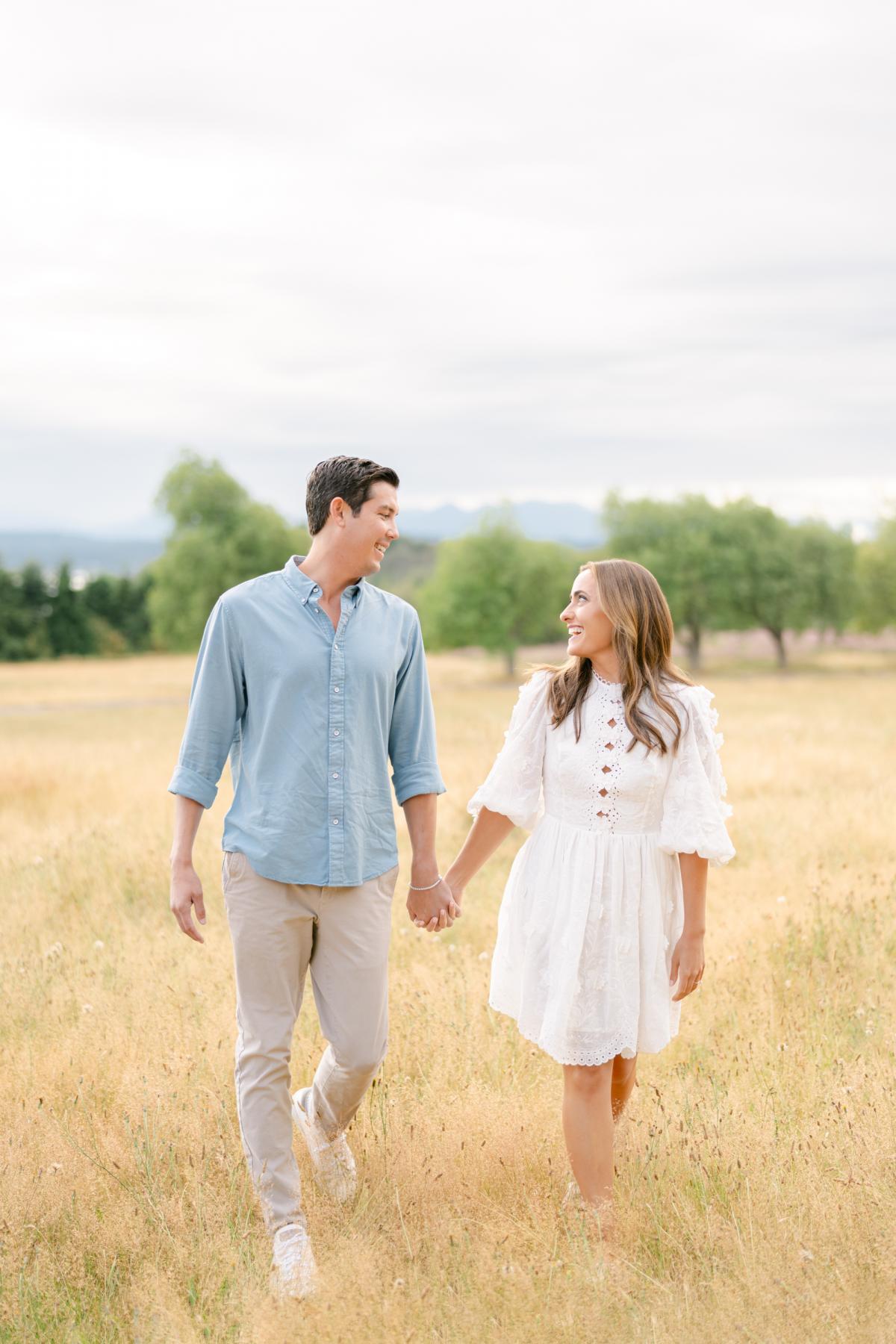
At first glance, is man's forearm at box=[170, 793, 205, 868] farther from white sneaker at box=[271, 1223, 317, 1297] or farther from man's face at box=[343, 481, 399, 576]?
white sneaker at box=[271, 1223, 317, 1297]

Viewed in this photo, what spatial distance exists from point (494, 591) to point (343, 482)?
51344 millimetres

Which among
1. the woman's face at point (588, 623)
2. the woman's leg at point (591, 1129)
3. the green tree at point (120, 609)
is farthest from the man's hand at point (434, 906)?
the green tree at point (120, 609)

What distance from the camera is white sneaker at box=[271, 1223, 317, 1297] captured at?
3.47m

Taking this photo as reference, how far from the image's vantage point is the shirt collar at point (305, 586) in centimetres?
385

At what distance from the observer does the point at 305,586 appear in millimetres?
3865

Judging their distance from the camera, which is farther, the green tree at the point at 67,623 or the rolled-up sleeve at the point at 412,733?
the green tree at the point at 67,623

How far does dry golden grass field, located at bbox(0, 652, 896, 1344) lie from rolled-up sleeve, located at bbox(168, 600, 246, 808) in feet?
4.80

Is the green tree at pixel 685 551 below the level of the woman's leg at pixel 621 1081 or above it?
above

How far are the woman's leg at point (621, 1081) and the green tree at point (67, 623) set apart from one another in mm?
68617

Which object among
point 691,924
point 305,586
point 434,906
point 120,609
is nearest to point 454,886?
point 434,906

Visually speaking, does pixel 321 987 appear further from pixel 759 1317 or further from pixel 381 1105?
pixel 759 1317

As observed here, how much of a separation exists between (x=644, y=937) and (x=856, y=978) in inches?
113

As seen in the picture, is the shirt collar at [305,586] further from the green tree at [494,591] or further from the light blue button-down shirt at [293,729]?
the green tree at [494,591]

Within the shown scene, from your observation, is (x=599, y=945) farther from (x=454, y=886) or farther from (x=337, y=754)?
(x=337, y=754)
